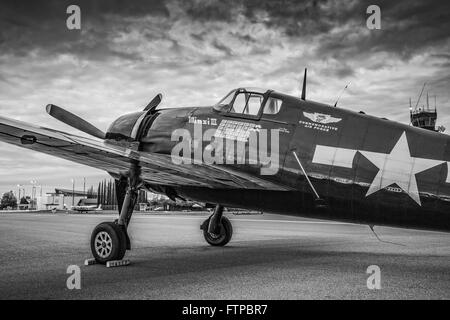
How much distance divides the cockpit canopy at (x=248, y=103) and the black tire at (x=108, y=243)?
10.7 feet

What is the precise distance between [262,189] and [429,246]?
22.5ft

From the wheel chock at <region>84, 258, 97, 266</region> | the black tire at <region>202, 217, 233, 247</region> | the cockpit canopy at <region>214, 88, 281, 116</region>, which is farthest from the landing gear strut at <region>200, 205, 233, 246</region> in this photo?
the wheel chock at <region>84, 258, 97, 266</region>

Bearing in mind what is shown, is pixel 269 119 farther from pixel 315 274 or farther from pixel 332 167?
pixel 315 274

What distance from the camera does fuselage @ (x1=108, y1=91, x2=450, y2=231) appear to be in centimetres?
668

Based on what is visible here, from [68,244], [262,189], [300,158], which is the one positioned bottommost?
[68,244]

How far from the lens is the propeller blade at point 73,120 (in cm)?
970

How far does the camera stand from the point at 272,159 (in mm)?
8102

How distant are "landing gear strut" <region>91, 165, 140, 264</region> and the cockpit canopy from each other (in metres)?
2.36

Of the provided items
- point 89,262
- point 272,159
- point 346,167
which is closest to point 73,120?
point 89,262

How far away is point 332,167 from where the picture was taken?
290 inches

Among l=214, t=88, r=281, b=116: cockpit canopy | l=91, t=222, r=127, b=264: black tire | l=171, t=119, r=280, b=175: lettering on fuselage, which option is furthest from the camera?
l=214, t=88, r=281, b=116: cockpit canopy

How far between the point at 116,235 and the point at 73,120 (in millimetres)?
3486

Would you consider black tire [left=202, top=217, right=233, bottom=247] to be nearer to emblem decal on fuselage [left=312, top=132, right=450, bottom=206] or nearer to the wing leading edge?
the wing leading edge
